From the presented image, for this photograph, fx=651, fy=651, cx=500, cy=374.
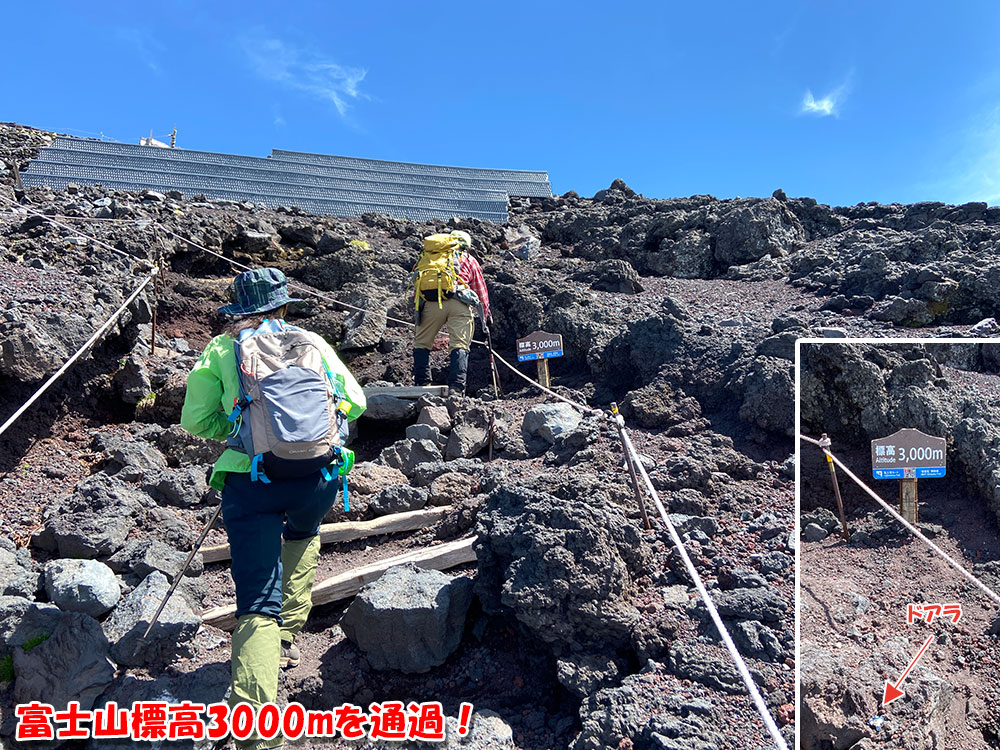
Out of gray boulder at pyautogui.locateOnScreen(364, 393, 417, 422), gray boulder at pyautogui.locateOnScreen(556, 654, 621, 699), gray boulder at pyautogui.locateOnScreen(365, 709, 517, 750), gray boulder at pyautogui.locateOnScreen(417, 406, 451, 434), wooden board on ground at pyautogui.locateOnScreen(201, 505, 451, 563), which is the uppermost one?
gray boulder at pyautogui.locateOnScreen(364, 393, 417, 422)

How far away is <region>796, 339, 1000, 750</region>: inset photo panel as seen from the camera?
242cm

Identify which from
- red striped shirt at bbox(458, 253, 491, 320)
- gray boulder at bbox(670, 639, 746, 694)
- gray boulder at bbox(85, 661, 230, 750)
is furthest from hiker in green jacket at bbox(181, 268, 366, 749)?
red striped shirt at bbox(458, 253, 491, 320)

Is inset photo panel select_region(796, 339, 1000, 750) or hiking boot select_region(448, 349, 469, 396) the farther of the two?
hiking boot select_region(448, 349, 469, 396)

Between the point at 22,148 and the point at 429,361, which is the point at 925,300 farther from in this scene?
the point at 22,148

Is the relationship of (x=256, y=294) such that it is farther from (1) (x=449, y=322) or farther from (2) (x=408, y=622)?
(1) (x=449, y=322)

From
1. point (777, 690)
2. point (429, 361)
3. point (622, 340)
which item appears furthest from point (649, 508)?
point (429, 361)

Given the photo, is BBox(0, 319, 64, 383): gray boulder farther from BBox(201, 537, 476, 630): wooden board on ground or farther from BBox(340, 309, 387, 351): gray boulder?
BBox(340, 309, 387, 351): gray boulder

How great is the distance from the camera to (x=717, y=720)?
9.43 ft

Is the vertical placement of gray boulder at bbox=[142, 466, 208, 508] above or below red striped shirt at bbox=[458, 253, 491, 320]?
below

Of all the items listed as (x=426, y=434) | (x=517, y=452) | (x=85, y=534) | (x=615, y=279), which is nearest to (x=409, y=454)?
(x=426, y=434)

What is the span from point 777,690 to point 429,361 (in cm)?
570

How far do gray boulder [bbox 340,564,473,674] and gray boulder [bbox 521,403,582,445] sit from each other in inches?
91.7

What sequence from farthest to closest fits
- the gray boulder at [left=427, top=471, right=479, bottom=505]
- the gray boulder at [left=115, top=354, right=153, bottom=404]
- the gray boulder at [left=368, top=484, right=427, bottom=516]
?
the gray boulder at [left=115, top=354, right=153, bottom=404] → the gray boulder at [left=427, top=471, right=479, bottom=505] → the gray boulder at [left=368, top=484, right=427, bottom=516]

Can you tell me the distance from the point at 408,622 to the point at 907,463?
271 centimetres
